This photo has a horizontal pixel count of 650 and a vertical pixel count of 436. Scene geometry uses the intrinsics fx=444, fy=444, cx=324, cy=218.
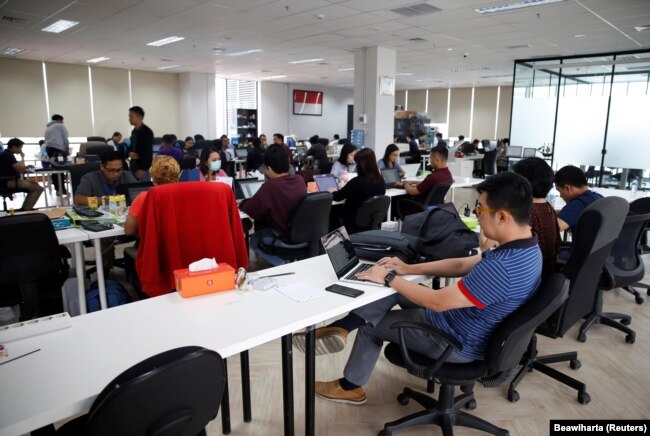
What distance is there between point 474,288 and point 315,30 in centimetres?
642

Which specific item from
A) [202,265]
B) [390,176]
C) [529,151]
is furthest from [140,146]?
[529,151]

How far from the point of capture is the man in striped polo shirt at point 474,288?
5.47 ft

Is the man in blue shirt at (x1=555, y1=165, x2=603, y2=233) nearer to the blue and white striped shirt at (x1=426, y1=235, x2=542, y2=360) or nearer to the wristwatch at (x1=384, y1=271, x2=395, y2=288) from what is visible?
the blue and white striped shirt at (x1=426, y1=235, x2=542, y2=360)

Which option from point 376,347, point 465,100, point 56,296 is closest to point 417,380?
point 376,347

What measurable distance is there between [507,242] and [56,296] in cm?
285

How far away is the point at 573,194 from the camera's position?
3.18 meters

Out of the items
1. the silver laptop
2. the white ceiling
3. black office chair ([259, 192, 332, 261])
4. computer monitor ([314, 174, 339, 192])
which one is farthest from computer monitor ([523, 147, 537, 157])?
the silver laptop

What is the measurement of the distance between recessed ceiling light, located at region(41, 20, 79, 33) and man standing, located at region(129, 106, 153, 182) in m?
2.65

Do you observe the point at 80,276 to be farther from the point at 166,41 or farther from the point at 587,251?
the point at 166,41

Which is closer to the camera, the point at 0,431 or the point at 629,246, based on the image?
the point at 0,431

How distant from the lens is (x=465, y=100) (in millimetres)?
17578

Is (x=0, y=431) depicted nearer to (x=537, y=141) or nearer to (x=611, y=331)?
(x=611, y=331)

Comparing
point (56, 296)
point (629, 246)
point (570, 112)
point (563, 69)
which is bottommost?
point (56, 296)

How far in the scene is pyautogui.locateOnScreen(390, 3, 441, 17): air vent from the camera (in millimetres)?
5639
